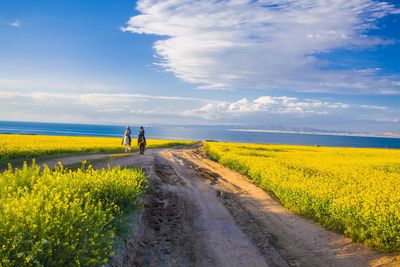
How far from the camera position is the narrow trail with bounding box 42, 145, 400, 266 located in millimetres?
9570

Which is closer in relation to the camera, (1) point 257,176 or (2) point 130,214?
(2) point 130,214

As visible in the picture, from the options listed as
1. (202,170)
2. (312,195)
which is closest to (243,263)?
(312,195)

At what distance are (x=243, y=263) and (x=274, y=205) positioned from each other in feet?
23.9

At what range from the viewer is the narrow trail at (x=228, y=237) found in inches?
377

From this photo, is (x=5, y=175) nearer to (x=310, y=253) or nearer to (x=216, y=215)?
(x=216, y=215)

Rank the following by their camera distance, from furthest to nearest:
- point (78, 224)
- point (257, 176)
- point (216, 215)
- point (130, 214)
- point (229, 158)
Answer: point (229, 158), point (257, 176), point (216, 215), point (130, 214), point (78, 224)

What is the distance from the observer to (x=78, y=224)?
6.75 meters

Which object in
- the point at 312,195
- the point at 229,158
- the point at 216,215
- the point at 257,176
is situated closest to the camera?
the point at 216,215

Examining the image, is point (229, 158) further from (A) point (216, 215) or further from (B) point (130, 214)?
(B) point (130, 214)

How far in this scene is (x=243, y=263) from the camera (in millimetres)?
9219

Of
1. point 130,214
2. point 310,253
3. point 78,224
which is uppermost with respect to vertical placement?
point 78,224

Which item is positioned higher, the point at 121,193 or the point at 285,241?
the point at 121,193

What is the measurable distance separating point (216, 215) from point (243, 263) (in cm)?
457

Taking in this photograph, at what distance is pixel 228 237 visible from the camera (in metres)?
11.2
